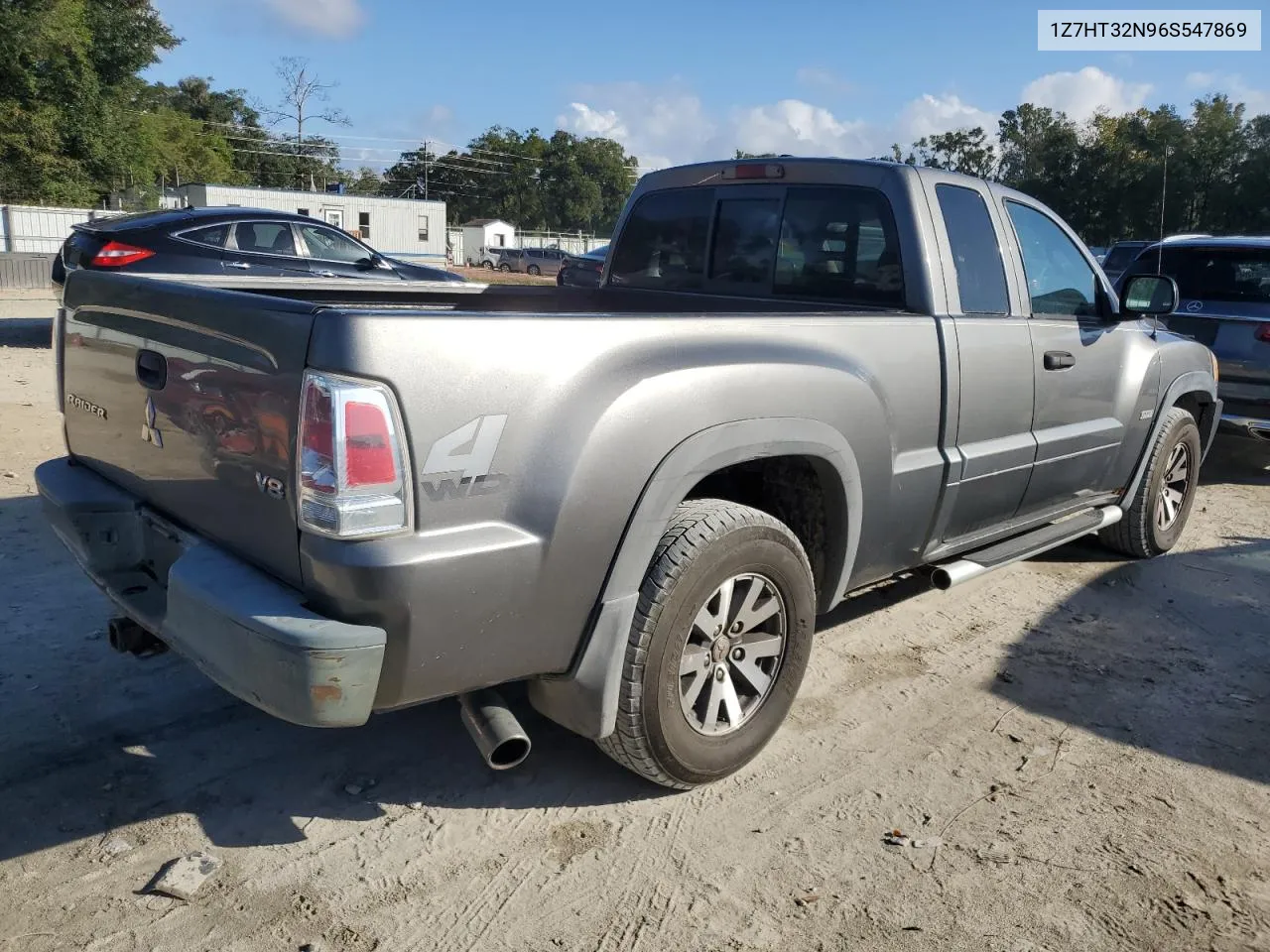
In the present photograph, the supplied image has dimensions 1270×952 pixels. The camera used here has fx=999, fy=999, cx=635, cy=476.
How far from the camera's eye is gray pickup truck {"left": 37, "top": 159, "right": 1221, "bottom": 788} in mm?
2266

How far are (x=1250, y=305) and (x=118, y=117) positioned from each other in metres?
46.9

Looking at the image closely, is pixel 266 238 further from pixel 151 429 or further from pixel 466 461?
pixel 466 461

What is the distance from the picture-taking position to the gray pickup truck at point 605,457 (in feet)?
7.43

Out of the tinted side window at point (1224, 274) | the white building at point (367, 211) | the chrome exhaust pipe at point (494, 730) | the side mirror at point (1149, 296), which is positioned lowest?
the chrome exhaust pipe at point (494, 730)

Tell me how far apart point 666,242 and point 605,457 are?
2409 millimetres

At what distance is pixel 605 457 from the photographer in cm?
254

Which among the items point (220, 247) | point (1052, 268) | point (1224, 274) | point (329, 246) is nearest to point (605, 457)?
point (1052, 268)

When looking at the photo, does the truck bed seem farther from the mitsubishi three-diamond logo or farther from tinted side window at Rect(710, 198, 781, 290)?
the mitsubishi three-diamond logo

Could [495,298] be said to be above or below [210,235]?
below

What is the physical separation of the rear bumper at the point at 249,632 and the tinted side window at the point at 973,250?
274 cm

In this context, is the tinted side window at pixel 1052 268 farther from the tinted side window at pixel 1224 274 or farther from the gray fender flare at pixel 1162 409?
the tinted side window at pixel 1224 274

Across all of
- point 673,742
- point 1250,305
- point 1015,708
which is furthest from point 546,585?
point 1250,305

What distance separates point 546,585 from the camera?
2.50 m

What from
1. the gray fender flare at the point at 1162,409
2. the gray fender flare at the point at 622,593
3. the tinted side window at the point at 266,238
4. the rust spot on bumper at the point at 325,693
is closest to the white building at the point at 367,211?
the tinted side window at the point at 266,238
